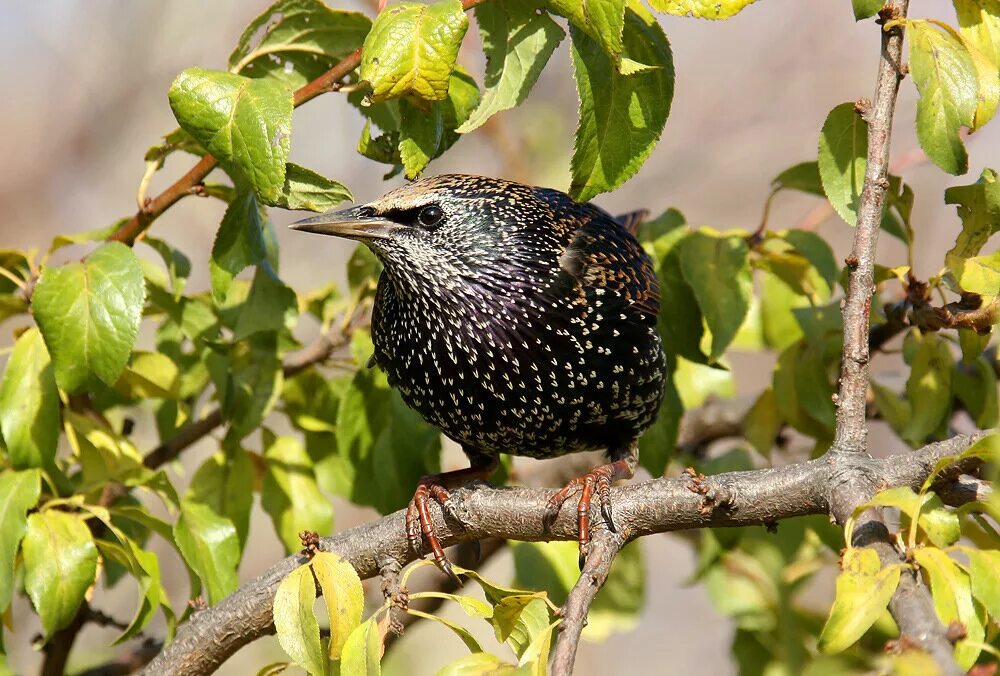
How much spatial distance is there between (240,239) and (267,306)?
0.24 meters

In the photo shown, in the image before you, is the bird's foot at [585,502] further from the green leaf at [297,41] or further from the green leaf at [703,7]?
the green leaf at [297,41]

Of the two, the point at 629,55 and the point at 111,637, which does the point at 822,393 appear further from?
the point at 111,637

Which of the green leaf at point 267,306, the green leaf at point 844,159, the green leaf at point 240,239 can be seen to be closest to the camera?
the green leaf at point 844,159

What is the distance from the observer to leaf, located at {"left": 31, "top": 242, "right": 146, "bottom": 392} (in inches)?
99.0

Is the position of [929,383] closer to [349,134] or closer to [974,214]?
[974,214]

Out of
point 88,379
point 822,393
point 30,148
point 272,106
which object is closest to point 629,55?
point 272,106

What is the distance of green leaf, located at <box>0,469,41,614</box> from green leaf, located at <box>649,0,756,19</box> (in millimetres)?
1680

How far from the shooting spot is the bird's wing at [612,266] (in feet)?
10.3

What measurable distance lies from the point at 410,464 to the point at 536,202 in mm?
823

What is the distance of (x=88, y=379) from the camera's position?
8.36 feet

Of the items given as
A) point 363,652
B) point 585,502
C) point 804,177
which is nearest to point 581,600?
point 363,652

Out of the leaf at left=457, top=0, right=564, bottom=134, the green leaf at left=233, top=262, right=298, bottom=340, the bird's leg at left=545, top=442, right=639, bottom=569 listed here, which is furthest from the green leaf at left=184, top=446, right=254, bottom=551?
the leaf at left=457, top=0, right=564, bottom=134

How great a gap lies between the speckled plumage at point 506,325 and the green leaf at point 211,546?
0.64m

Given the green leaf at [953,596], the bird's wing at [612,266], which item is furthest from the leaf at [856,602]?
the bird's wing at [612,266]
